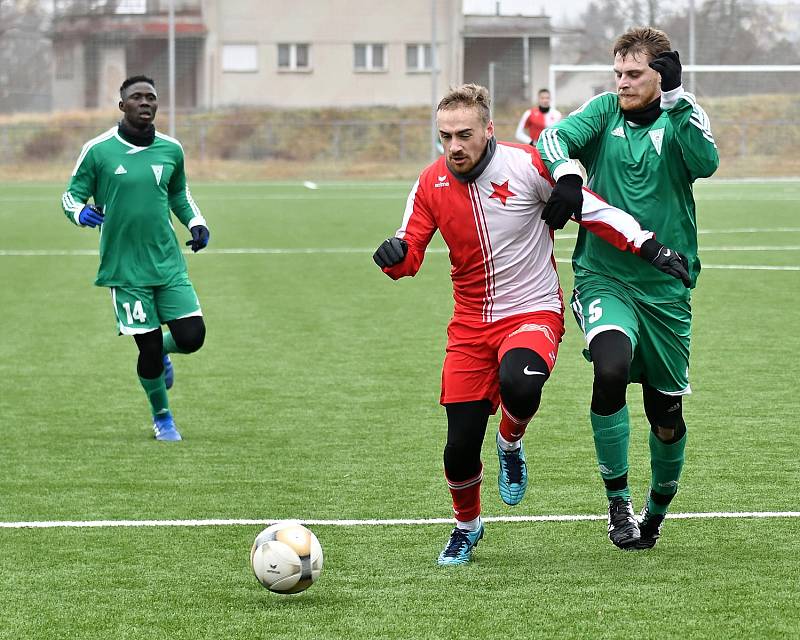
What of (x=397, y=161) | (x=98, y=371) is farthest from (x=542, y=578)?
(x=397, y=161)

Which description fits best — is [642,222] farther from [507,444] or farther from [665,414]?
[507,444]

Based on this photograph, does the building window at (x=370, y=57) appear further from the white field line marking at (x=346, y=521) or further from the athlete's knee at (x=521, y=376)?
the athlete's knee at (x=521, y=376)

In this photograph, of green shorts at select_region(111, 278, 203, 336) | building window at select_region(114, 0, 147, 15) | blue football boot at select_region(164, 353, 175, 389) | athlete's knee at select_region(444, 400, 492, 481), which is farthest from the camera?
building window at select_region(114, 0, 147, 15)

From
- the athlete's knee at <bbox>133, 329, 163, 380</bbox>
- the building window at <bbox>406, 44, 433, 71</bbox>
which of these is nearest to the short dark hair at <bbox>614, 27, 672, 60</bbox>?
the athlete's knee at <bbox>133, 329, 163, 380</bbox>

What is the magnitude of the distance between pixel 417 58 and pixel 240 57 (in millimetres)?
7418

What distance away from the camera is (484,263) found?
5.58 metres

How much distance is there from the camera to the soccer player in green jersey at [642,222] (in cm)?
542

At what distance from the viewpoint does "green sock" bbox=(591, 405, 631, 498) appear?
17.9 ft

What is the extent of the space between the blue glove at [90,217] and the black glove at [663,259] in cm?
373

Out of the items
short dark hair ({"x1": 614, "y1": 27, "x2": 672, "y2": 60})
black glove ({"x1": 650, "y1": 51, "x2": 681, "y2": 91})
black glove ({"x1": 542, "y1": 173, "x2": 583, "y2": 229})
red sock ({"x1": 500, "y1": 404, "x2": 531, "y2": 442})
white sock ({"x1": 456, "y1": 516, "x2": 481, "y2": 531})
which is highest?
short dark hair ({"x1": 614, "y1": 27, "x2": 672, "y2": 60})

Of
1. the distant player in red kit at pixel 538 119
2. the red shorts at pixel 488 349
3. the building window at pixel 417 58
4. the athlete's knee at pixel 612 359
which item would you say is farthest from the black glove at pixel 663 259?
the building window at pixel 417 58

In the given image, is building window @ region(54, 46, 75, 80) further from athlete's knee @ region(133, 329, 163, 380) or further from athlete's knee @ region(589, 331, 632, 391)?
athlete's knee @ region(589, 331, 632, 391)

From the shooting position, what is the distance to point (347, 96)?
59.2 meters

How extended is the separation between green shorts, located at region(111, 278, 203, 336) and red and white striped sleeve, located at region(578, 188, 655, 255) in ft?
11.3
